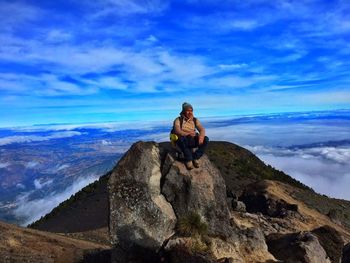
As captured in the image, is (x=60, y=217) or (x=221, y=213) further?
(x=60, y=217)

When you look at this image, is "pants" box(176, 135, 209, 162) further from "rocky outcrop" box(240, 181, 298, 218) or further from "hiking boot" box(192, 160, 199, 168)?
"rocky outcrop" box(240, 181, 298, 218)

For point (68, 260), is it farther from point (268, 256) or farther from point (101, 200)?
point (101, 200)

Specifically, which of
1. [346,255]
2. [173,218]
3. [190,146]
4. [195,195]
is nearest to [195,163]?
[190,146]

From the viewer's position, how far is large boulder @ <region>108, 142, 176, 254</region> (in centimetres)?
2681

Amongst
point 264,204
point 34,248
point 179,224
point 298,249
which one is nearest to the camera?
point 179,224

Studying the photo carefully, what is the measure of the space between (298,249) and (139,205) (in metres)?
8.85

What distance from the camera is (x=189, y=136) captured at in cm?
2833

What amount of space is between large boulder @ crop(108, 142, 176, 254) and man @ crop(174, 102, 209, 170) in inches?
66.4

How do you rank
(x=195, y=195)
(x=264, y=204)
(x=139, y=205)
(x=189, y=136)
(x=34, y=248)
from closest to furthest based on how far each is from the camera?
(x=139, y=205) < (x=195, y=195) < (x=189, y=136) < (x=34, y=248) < (x=264, y=204)

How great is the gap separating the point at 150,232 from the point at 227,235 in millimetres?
4122

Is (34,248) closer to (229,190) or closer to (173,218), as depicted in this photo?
(173,218)

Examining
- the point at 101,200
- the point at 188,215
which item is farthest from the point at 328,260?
the point at 101,200

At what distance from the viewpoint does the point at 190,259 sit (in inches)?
960

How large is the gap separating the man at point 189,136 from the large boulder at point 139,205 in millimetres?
1687
